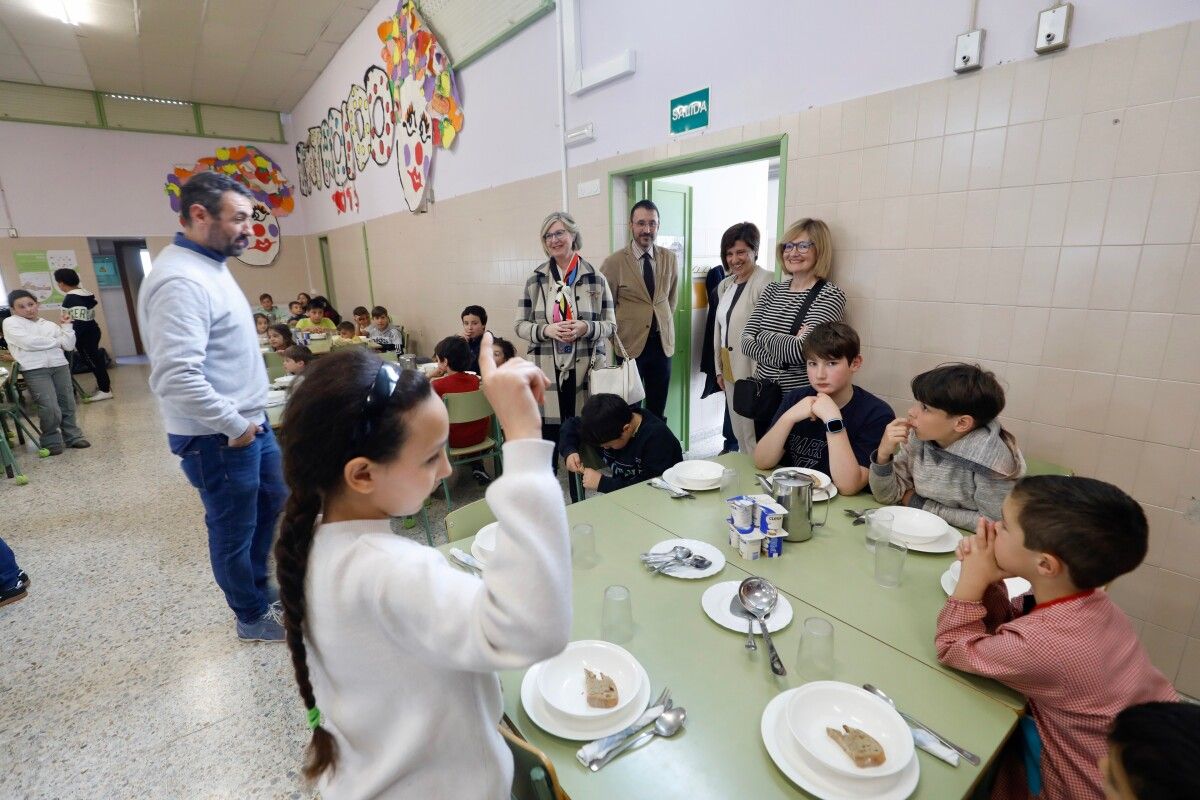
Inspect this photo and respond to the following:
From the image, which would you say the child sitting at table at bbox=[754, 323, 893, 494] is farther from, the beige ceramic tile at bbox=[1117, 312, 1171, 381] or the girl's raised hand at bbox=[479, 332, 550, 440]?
the girl's raised hand at bbox=[479, 332, 550, 440]

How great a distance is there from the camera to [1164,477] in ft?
6.04

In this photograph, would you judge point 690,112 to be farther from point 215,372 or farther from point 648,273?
point 215,372

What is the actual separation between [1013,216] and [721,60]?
63.8 inches

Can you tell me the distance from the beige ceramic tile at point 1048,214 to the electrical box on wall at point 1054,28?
0.44 m

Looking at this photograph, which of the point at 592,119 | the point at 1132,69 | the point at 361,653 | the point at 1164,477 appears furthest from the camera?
the point at 592,119

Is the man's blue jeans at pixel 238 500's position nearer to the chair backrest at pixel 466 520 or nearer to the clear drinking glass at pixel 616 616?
the chair backrest at pixel 466 520

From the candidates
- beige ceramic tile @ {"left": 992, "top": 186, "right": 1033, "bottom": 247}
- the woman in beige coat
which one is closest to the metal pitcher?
beige ceramic tile @ {"left": 992, "top": 186, "right": 1033, "bottom": 247}

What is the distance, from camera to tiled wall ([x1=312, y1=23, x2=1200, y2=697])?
1.73 metres

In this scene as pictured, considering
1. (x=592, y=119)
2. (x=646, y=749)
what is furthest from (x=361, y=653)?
(x=592, y=119)

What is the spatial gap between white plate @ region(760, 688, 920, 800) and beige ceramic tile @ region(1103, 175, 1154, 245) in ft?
6.27

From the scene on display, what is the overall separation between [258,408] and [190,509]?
2232mm

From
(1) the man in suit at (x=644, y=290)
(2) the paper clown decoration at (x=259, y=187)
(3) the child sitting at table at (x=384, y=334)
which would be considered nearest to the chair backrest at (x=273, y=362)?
(3) the child sitting at table at (x=384, y=334)

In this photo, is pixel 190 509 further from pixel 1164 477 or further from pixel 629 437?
pixel 1164 477

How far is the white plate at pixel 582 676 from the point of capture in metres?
0.92
